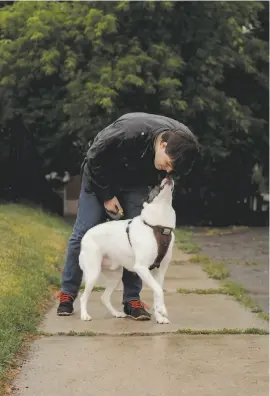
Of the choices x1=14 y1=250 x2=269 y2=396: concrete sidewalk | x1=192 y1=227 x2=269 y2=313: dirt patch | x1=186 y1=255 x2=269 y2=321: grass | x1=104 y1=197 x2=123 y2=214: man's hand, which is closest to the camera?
x1=14 y1=250 x2=269 y2=396: concrete sidewalk

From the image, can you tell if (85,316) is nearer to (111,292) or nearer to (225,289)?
(111,292)

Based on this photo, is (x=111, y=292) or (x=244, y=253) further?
(x=244, y=253)

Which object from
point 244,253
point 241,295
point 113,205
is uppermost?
point 113,205

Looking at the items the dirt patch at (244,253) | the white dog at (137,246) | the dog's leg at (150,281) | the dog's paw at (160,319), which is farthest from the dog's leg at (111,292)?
the dirt patch at (244,253)

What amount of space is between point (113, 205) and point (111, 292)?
2.43 ft

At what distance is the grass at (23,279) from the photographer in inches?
204

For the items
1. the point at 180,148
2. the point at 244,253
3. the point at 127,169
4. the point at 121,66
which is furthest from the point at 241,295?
the point at 121,66

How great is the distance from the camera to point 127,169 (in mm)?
6227

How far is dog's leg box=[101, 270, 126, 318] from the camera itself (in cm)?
632

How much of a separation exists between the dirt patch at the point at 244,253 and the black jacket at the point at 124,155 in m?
1.75

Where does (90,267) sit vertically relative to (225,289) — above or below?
above

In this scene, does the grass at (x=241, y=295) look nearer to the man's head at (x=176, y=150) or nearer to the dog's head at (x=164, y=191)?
the dog's head at (x=164, y=191)

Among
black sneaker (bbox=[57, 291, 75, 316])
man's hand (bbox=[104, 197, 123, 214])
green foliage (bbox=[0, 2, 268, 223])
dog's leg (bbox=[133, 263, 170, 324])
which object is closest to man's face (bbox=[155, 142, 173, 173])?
man's hand (bbox=[104, 197, 123, 214])

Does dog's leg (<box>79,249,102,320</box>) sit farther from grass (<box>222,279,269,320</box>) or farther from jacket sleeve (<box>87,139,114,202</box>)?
grass (<box>222,279,269,320</box>)
